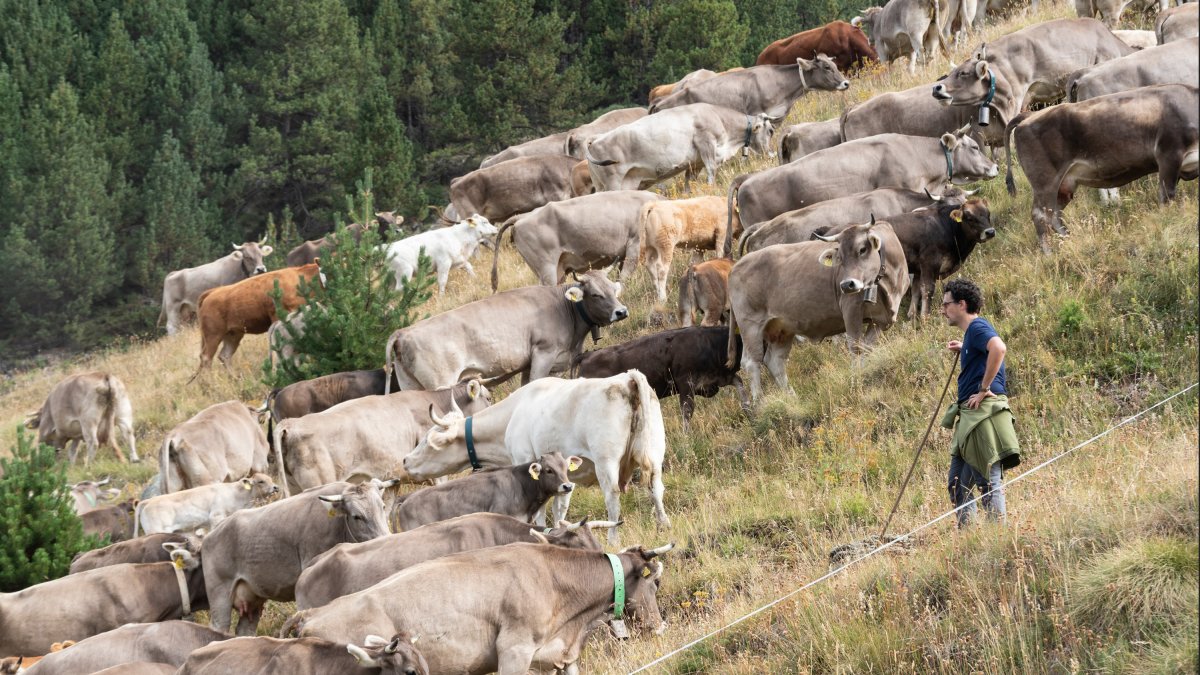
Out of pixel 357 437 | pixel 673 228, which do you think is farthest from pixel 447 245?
pixel 357 437

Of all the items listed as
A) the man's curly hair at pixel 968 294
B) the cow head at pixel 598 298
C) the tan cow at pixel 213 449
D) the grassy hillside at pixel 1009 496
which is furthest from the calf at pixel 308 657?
the tan cow at pixel 213 449

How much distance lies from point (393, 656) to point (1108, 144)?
376 inches

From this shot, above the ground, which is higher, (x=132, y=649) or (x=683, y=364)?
(x=683, y=364)

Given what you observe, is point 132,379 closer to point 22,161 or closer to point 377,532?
point 22,161

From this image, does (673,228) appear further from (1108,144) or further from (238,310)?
(238,310)

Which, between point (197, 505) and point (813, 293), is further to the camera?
point (197, 505)

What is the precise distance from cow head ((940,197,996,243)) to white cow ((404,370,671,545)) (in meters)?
4.43

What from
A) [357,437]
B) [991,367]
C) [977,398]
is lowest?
[357,437]

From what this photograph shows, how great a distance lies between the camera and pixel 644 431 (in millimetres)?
12844

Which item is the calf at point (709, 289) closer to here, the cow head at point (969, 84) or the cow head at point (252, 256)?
the cow head at point (969, 84)

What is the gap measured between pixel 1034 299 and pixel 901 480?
11.1ft

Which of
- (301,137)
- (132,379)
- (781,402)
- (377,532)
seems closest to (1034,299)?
(781,402)

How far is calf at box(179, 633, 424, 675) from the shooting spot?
870cm

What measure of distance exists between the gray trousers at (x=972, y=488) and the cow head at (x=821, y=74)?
1566cm
